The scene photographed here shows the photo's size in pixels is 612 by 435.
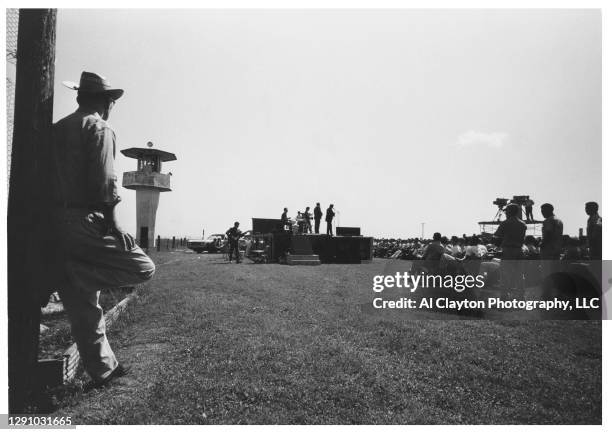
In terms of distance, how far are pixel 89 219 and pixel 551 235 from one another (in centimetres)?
657

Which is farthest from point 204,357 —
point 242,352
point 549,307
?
point 549,307

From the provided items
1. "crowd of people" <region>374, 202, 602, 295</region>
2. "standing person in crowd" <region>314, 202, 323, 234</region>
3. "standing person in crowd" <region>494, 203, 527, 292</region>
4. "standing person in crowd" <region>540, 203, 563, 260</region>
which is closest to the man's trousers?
"crowd of people" <region>374, 202, 602, 295</region>

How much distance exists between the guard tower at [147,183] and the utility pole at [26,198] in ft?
104

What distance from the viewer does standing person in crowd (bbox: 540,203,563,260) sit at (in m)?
6.29

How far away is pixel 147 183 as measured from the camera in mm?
33188

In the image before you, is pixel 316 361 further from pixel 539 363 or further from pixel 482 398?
pixel 539 363

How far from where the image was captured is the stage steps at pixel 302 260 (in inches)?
734

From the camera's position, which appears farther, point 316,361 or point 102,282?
point 316,361

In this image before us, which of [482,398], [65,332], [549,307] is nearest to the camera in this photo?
[482,398]

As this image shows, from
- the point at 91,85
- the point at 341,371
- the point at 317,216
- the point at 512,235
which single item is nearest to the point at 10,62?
the point at 91,85

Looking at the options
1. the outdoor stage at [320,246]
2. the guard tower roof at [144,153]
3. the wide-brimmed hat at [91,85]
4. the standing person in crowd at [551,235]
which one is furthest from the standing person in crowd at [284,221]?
the wide-brimmed hat at [91,85]

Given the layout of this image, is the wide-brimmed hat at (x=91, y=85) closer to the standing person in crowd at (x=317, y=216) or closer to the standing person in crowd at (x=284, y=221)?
the standing person in crowd at (x=284, y=221)

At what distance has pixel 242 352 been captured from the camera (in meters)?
3.89

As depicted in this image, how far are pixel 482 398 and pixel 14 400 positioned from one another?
3295 millimetres
